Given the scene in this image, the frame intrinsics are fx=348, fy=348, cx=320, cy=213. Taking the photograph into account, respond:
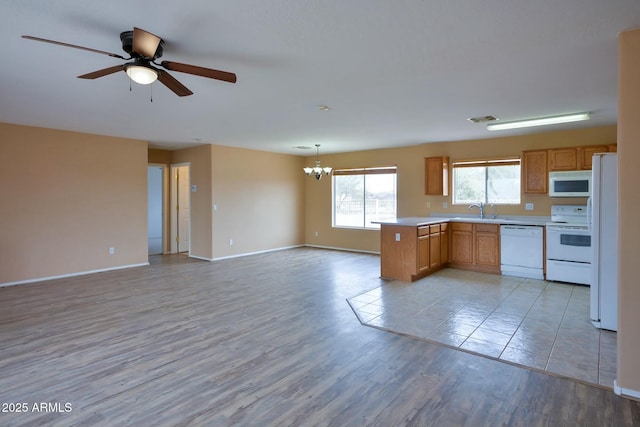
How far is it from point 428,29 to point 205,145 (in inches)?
229

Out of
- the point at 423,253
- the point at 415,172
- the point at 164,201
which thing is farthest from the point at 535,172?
the point at 164,201

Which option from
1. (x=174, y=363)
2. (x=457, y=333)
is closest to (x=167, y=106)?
(x=174, y=363)

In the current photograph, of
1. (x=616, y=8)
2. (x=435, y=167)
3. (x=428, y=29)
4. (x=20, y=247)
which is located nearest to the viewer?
(x=616, y=8)

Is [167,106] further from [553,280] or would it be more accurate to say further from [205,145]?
[553,280]

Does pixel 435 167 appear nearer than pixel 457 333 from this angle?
No

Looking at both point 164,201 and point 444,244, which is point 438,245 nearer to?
point 444,244

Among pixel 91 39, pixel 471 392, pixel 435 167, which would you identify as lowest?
pixel 471 392

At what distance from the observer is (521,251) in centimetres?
561

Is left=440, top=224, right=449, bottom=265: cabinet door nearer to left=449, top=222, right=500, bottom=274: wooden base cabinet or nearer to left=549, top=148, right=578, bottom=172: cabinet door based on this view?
left=449, top=222, right=500, bottom=274: wooden base cabinet

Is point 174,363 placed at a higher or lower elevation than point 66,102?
lower

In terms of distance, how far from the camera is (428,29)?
2312 mm

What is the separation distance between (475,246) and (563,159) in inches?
75.9

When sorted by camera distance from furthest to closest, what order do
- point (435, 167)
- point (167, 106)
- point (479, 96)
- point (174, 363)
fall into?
point (435, 167)
point (167, 106)
point (479, 96)
point (174, 363)

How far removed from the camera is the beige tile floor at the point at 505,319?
283 cm
